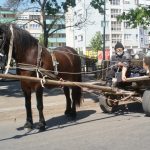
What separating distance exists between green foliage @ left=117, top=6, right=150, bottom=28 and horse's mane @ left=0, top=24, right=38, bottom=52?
616 cm

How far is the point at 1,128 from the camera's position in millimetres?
9734

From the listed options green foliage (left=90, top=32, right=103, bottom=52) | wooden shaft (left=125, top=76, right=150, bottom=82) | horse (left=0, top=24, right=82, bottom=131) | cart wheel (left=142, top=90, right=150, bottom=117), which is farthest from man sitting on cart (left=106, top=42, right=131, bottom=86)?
green foliage (left=90, top=32, right=103, bottom=52)

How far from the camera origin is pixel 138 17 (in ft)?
47.5

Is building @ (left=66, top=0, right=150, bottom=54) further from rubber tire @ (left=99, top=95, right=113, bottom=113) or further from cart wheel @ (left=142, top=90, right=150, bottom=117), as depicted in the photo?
cart wheel @ (left=142, top=90, right=150, bottom=117)

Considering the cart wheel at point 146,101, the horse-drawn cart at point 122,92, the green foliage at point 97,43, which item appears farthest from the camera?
the green foliage at point 97,43

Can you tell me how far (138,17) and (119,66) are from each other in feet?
14.7

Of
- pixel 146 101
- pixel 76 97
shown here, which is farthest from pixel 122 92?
pixel 76 97

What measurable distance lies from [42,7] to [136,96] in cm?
963

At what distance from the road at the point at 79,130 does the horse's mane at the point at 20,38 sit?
182 centimetres

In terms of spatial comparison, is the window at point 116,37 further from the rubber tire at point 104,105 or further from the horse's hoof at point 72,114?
the horse's hoof at point 72,114

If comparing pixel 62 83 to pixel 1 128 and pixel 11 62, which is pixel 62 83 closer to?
pixel 11 62

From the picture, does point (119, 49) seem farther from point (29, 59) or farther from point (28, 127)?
point (28, 127)

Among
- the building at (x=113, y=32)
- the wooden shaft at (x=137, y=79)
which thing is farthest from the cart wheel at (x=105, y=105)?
the building at (x=113, y=32)

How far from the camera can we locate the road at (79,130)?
25.2ft
